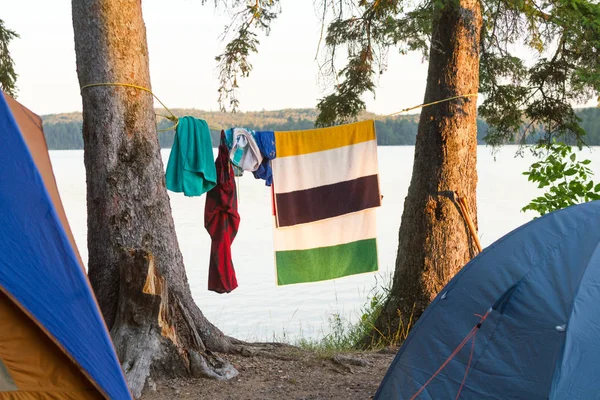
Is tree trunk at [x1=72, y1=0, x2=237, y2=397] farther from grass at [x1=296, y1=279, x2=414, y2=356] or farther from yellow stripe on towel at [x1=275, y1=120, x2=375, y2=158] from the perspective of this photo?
grass at [x1=296, y1=279, x2=414, y2=356]

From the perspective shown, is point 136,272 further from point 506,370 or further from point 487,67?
point 487,67

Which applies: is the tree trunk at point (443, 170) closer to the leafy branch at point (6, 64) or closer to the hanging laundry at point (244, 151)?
the hanging laundry at point (244, 151)

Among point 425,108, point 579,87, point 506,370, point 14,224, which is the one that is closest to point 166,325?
point 14,224

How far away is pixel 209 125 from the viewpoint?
508 cm

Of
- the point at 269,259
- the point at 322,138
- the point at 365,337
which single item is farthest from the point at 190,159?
the point at 269,259

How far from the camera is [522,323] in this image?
3293 millimetres

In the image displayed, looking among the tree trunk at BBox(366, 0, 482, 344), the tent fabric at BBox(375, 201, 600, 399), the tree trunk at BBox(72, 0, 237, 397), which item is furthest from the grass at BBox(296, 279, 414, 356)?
the tent fabric at BBox(375, 201, 600, 399)

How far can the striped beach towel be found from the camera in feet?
18.0

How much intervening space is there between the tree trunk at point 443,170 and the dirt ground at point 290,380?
93 cm

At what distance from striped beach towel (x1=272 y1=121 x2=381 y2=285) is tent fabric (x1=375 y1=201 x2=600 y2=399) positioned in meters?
1.93

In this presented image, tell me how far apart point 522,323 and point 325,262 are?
2542 millimetres

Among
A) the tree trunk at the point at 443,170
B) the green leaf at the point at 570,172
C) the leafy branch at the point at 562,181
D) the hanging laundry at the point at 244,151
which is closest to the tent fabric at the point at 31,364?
the hanging laundry at the point at 244,151

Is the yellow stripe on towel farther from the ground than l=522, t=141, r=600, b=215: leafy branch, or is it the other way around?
the yellow stripe on towel

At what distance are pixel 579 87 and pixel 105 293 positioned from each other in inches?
217
